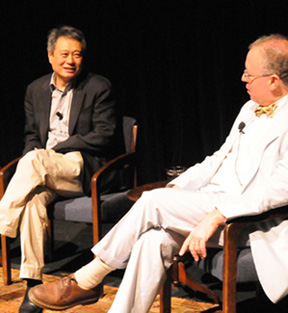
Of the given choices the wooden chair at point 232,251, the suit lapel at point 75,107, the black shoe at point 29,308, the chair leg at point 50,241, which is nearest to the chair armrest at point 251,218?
the wooden chair at point 232,251

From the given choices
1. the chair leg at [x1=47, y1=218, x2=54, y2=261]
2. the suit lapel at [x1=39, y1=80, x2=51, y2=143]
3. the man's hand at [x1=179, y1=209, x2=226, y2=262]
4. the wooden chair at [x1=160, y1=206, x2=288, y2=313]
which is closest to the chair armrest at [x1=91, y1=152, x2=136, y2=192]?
Answer: the suit lapel at [x1=39, y1=80, x2=51, y2=143]

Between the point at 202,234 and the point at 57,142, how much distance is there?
1.51 m

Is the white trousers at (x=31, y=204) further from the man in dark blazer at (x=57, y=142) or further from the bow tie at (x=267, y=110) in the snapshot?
the bow tie at (x=267, y=110)

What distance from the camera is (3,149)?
193 inches

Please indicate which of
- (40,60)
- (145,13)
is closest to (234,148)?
(145,13)

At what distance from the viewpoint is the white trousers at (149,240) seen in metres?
2.33

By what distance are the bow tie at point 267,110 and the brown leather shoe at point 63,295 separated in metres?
1.12

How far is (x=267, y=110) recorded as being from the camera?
2.52 m

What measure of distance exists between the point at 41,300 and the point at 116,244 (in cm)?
54

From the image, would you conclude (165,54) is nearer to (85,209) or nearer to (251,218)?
(85,209)

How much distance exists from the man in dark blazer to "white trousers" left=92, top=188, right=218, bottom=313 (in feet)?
2.28

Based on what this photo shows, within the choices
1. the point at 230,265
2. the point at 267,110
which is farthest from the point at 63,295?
the point at 267,110

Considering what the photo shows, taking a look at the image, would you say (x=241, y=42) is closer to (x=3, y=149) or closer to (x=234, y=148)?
(x=234, y=148)

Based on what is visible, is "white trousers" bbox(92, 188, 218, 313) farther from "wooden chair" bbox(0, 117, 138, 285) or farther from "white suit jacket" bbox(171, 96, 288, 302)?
"wooden chair" bbox(0, 117, 138, 285)
